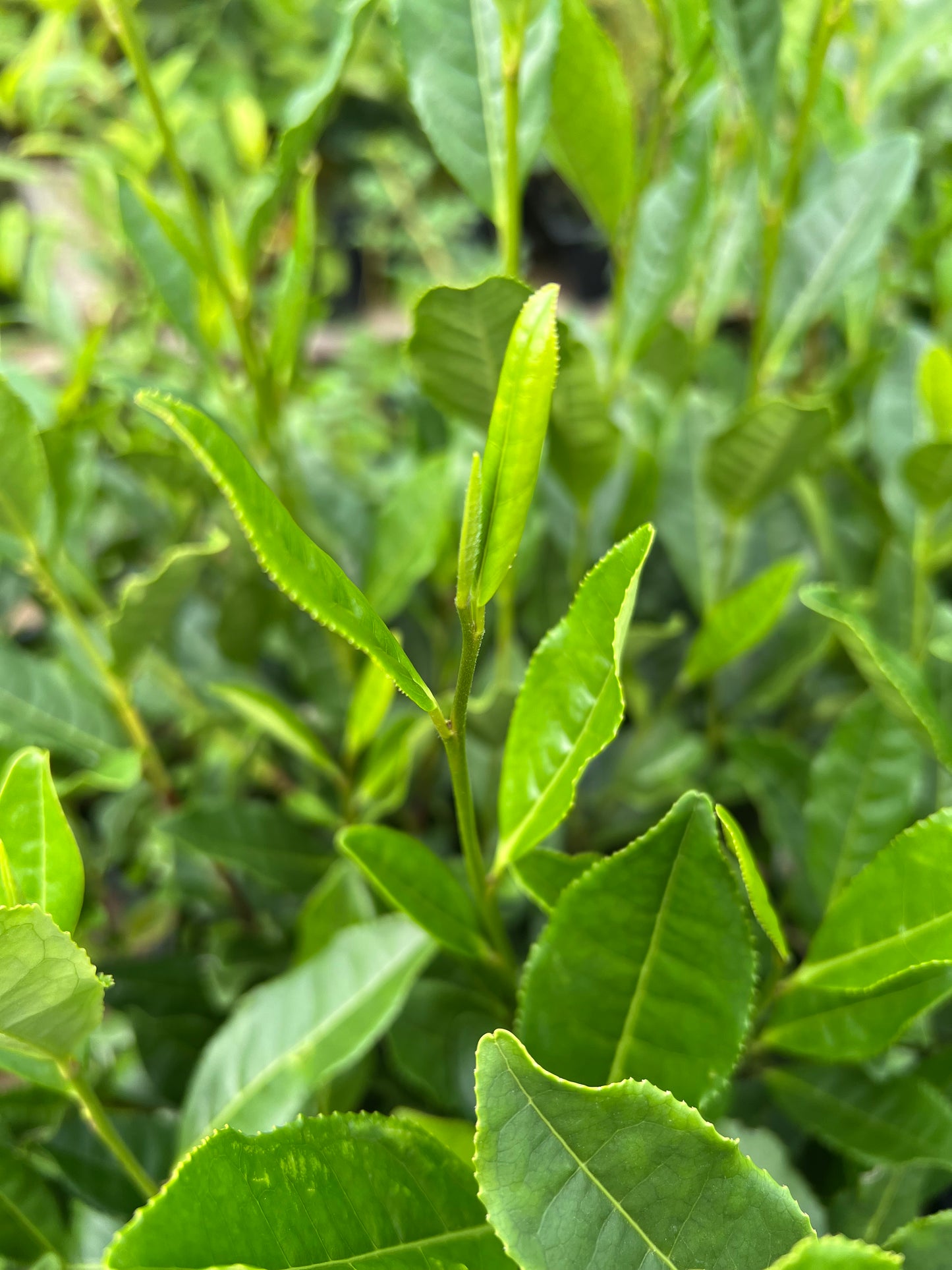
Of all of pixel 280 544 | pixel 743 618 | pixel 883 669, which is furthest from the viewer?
pixel 743 618

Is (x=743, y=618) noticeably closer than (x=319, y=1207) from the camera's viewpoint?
No

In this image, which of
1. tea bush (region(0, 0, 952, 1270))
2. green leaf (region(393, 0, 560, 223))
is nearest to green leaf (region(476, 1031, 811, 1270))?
tea bush (region(0, 0, 952, 1270))

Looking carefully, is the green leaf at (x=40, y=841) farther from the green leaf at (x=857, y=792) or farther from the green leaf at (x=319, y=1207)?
the green leaf at (x=857, y=792)

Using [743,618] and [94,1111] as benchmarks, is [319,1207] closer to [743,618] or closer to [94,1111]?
[94,1111]

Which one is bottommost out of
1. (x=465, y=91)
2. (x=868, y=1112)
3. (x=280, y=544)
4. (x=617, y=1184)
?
(x=868, y=1112)

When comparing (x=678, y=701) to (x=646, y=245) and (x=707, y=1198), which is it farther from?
(x=707, y=1198)

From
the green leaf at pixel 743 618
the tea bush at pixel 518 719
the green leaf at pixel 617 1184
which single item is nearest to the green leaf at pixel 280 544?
the tea bush at pixel 518 719

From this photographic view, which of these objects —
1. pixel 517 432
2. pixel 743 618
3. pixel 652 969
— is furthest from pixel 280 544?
pixel 743 618
